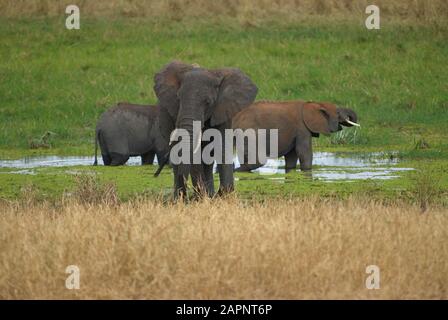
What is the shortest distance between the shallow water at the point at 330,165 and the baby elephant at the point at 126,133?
0.28m

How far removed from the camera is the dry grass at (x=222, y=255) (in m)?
7.83

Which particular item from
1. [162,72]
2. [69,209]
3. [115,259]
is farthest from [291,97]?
[115,259]

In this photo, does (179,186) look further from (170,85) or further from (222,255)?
(222,255)

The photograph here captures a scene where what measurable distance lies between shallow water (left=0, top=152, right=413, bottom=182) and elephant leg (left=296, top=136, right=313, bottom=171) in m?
0.11

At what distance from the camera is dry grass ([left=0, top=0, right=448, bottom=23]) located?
877 inches

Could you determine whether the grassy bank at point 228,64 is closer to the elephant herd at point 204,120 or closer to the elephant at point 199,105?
the elephant herd at point 204,120

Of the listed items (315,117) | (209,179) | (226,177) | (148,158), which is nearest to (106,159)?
(148,158)

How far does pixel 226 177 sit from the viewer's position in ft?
37.1

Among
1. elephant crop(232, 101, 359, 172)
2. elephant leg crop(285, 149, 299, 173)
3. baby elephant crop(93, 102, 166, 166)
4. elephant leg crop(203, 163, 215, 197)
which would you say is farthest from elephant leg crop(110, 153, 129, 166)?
elephant leg crop(203, 163, 215, 197)

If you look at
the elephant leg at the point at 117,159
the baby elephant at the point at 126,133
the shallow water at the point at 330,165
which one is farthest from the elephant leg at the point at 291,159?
the elephant leg at the point at 117,159

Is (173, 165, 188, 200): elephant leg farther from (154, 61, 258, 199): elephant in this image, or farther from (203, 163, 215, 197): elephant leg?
(203, 163, 215, 197): elephant leg

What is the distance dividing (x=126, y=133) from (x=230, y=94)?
4059 millimetres

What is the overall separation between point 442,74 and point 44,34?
6.54 metres
